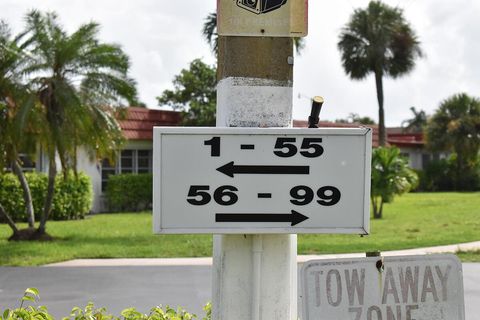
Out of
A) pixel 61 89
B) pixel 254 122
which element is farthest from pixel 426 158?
pixel 254 122

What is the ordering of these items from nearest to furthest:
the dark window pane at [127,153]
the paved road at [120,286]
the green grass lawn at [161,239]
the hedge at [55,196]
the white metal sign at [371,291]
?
the white metal sign at [371,291] < the paved road at [120,286] < the green grass lawn at [161,239] < the hedge at [55,196] < the dark window pane at [127,153]

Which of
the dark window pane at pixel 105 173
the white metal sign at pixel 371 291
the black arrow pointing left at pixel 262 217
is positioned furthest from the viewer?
the dark window pane at pixel 105 173

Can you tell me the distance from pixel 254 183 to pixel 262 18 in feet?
2.47

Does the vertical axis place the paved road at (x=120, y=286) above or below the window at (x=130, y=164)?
below

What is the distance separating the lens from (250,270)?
367 cm

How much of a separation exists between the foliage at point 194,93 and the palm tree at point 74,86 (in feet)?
39.9

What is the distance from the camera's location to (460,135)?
137ft

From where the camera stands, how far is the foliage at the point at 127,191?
86.6 ft

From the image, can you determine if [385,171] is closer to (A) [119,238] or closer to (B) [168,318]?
(A) [119,238]

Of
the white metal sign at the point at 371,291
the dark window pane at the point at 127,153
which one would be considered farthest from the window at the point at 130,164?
the white metal sign at the point at 371,291

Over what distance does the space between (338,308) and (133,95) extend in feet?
46.7

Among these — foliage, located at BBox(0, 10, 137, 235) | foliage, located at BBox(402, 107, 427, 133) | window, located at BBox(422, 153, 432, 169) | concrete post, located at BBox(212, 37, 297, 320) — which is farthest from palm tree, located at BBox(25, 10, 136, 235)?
foliage, located at BBox(402, 107, 427, 133)

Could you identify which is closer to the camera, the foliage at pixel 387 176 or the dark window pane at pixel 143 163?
the foliage at pixel 387 176

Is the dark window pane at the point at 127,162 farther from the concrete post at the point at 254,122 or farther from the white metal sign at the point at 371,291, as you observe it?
the white metal sign at the point at 371,291
